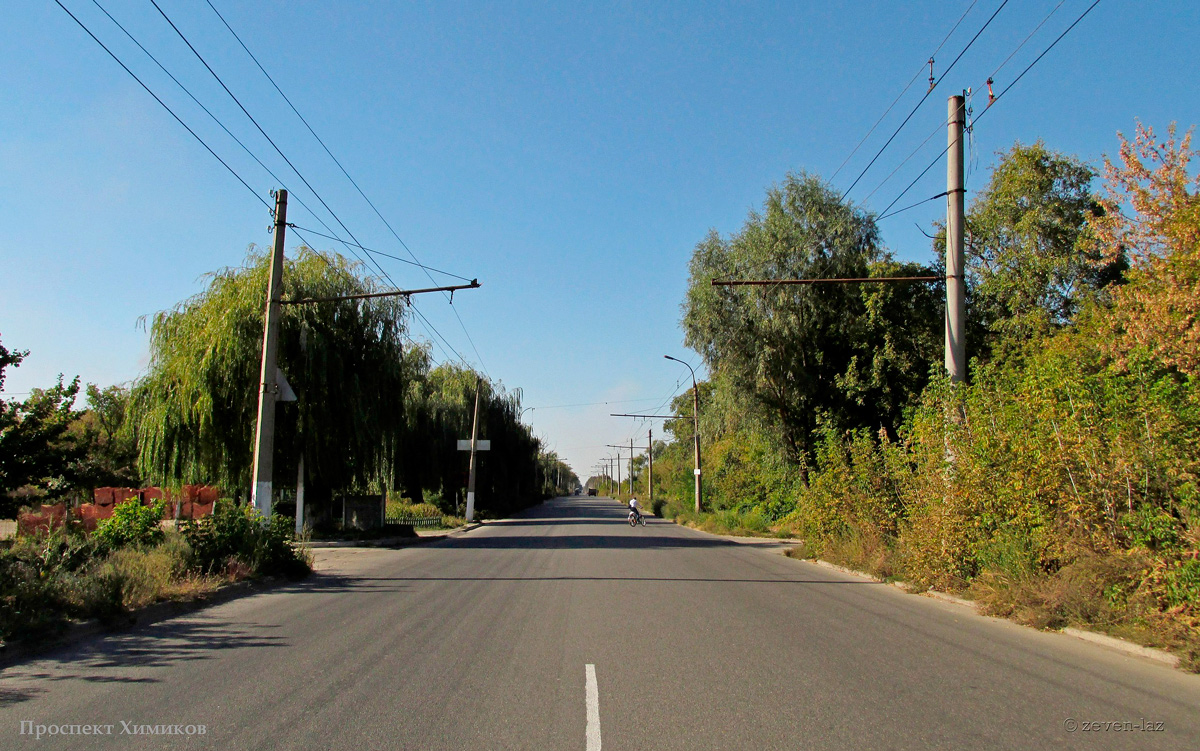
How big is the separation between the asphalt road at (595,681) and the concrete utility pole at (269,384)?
491cm

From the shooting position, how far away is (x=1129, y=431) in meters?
9.38

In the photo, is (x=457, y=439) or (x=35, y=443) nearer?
(x=35, y=443)

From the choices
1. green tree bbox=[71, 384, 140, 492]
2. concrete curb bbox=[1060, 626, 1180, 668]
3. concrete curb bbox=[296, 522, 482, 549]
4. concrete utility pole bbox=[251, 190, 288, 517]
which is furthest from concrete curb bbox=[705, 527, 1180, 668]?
green tree bbox=[71, 384, 140, 492]

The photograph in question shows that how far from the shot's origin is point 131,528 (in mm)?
13203

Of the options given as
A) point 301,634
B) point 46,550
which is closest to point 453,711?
point 301,634

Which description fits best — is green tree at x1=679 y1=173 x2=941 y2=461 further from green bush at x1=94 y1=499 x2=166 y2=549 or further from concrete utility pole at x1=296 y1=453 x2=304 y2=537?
green bush at x1=94 y1=499 x2=166 y2=549

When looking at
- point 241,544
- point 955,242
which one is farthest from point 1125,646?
point 241,544

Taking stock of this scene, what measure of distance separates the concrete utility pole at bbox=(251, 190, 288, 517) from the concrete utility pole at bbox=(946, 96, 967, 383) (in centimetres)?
1318

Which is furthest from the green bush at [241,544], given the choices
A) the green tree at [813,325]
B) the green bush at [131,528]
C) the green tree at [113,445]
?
the green tree at [113,445]

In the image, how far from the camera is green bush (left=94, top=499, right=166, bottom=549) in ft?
42.7

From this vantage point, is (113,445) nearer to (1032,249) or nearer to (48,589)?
(48,589)

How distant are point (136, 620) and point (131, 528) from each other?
4341 millimetres

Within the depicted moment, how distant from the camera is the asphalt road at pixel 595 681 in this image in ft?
17.5

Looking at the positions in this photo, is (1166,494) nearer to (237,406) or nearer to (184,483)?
(237,406)
